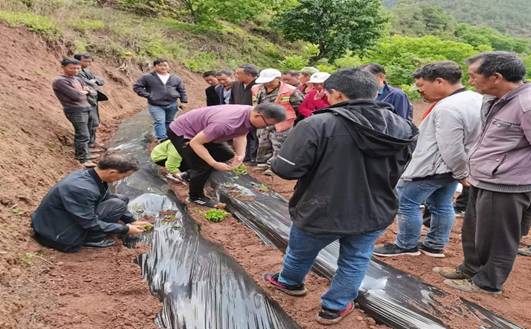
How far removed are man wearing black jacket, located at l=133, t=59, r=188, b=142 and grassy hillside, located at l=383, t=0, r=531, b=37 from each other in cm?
5283

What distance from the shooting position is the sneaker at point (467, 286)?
10.1ft

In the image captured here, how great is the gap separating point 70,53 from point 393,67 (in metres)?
10.7


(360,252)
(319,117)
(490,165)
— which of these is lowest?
(360,252)

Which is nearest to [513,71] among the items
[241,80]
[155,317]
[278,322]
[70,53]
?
[278,322]

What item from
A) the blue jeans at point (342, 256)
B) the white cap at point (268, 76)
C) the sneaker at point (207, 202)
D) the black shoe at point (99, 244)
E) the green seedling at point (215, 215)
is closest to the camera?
Result: the blue jeans at point (342, 256)

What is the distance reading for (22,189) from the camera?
3982mm


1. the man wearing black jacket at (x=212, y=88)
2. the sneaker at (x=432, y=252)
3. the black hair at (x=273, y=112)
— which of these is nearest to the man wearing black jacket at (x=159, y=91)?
the man wearing black jacket at (x=212, y=88)

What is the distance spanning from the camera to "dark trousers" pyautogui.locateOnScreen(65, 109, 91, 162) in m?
5.68

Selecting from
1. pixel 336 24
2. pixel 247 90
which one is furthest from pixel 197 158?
pixel 336 24

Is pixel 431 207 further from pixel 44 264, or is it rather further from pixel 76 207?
pixel 44 264

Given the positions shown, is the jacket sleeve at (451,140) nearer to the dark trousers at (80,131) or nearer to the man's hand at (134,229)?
the man's hand at (134,229)

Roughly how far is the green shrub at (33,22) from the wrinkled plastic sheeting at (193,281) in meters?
6.75

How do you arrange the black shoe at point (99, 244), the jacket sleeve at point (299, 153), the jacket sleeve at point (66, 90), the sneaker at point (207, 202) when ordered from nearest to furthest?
the jacket sleeve at point (299, 153), the black shoe at point (99, 244), the sneaker at point (207, 202), the jacket sleeve at point (66, 90)

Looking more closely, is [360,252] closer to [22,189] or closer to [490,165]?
[490,165]
